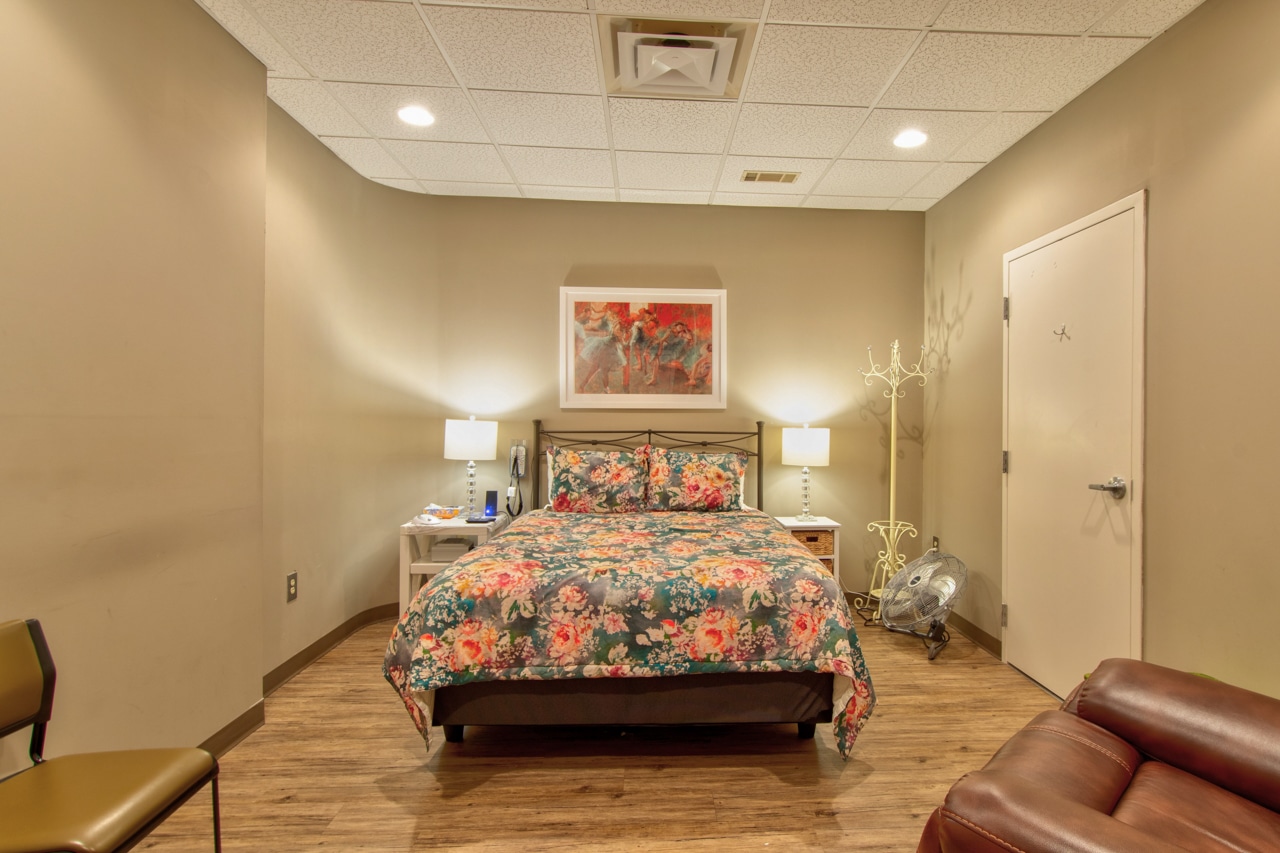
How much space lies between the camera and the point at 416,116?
3035mm

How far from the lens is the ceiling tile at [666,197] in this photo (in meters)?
4.10

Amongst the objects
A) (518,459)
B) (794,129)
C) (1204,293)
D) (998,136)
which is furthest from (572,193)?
(1204,293)

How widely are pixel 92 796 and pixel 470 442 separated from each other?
2.76 metres

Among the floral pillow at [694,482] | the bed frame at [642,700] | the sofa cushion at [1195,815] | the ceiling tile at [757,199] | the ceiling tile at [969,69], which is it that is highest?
the ceiling tile at [757,199]

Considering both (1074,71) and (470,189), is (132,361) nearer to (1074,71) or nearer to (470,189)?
(470,189)

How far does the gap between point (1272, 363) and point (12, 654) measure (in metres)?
3.80

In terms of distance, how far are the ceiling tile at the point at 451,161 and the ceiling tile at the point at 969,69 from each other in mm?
2235

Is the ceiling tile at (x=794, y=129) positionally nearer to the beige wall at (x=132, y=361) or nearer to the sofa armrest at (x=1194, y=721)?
the beige wall at (x=132, y=361)

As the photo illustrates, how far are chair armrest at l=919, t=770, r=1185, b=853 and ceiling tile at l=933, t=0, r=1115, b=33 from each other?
2529mm

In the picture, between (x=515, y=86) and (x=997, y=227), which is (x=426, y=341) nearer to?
(x=515, y=86)

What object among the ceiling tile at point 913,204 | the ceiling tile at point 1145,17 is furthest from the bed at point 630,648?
the ceiling tile at point 913,204

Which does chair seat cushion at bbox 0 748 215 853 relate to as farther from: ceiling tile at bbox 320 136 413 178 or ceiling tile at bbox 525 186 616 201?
ceiling tile at bbox 525 186 616 201

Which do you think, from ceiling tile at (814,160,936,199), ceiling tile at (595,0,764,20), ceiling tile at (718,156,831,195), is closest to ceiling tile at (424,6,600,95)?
ceiling tile at (595,0,764,20)

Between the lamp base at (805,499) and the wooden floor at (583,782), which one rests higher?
the lamp base at (805,499)
